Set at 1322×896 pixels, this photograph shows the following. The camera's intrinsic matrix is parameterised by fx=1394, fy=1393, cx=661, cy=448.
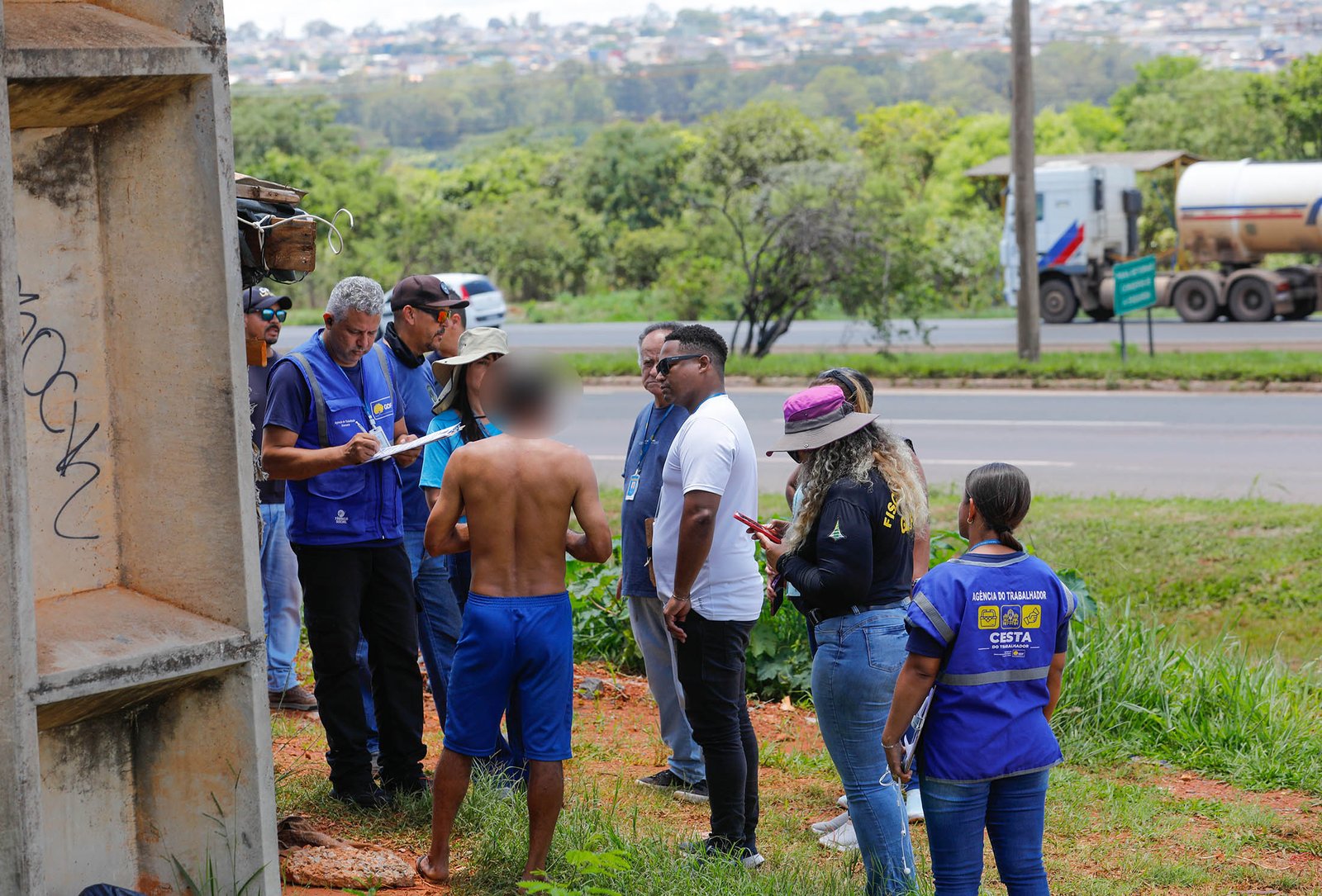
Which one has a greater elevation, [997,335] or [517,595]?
[997,335]

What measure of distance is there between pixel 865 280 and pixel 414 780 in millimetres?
16076

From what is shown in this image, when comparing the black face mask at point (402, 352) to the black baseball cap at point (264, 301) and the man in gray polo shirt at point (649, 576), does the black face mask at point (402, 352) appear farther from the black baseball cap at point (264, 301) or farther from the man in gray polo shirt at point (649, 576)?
the man in gray polo shirt at point (649, 576)

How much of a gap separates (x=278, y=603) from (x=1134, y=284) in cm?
1482

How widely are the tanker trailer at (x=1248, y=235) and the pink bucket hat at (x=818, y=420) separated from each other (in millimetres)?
24489

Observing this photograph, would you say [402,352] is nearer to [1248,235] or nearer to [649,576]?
[649,576]

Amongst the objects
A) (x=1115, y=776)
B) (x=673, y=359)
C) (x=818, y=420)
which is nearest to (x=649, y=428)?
(x=673, y=359)

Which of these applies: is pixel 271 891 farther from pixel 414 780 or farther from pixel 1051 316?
pixel 1051 316

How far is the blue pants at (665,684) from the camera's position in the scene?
556cm

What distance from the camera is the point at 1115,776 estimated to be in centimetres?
612

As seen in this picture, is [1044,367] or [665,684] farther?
[1044,367]

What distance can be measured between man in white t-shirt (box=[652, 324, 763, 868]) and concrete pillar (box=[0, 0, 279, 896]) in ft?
5.07

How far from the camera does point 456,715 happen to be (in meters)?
4.46

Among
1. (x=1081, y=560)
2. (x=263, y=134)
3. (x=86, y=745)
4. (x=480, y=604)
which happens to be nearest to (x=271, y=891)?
(x=86, y=745)

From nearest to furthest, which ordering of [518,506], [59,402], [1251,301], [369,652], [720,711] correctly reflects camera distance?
[59,402], [518,506], [720,711], [369,652], [1251,301]
